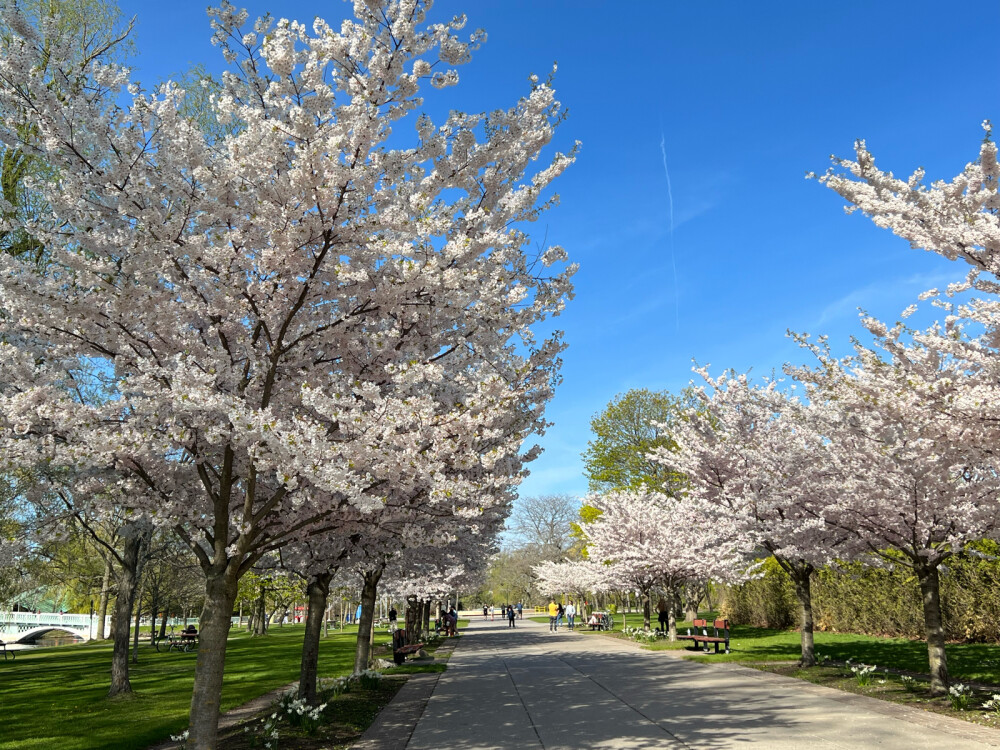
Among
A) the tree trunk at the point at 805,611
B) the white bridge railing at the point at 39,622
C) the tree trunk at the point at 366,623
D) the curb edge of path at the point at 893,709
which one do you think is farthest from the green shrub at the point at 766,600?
the white bridge railing at the point at 39,622

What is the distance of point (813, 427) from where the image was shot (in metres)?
13.4

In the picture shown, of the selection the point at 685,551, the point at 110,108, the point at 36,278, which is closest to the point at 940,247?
the point at 110,108

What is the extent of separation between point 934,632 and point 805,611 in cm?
472

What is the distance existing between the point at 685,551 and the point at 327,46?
71.0 ft

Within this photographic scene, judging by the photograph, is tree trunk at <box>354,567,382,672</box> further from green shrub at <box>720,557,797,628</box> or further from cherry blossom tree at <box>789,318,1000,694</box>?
green shrub at <box>720,557,797,628</box>

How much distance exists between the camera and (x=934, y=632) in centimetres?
1062

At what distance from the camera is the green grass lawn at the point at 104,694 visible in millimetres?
10547

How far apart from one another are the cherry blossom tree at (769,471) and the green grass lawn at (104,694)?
11.4 m

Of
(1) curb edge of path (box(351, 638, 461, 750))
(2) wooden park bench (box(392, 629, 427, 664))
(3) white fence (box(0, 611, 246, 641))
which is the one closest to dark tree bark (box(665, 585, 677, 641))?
(2) wooden park bench (box(392, 629, 427, 664))

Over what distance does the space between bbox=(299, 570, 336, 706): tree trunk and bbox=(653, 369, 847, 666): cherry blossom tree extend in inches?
338

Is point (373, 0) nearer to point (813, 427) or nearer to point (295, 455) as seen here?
point (295, 455)

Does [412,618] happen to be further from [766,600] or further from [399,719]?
[399,719]

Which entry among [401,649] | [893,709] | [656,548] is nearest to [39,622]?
[401,649]

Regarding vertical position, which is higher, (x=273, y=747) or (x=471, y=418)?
(x=471, y=418)
